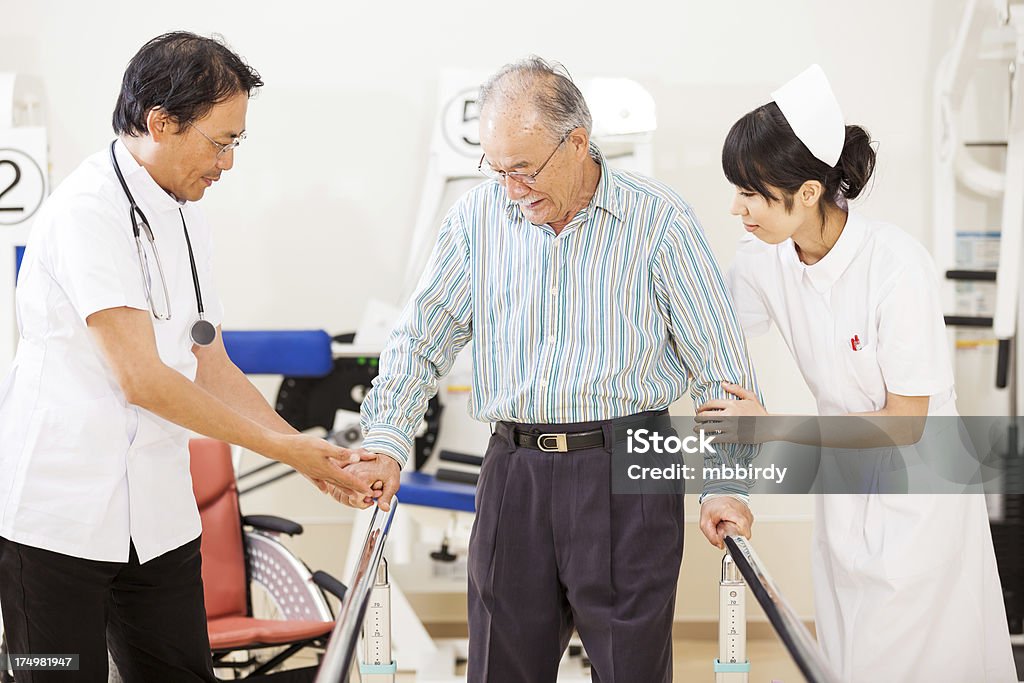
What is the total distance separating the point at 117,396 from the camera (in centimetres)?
176

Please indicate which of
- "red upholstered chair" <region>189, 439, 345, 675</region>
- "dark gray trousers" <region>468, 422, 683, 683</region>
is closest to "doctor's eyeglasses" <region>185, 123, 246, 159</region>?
"dark gray trousers" <region>468, 422, 683, 683</region>

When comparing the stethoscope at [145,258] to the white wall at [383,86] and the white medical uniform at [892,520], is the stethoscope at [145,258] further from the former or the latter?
the white wall at [383,86]

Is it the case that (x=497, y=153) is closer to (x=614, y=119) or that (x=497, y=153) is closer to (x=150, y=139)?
(x=150, y=139)

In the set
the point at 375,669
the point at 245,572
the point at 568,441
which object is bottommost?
the point at 375,669

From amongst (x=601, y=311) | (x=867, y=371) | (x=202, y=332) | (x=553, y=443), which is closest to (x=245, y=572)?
(x=202, y=332)

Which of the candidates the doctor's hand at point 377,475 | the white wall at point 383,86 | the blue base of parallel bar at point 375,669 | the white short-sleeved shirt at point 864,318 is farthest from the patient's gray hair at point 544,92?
the white wall at point 383,86

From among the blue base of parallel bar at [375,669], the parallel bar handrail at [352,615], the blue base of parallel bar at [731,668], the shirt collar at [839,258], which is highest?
the shirt collar at [839,258]

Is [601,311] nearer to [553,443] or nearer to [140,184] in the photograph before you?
[553,443]

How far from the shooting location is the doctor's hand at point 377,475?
196 cm

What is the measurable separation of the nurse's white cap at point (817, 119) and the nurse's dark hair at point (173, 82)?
1031 mm

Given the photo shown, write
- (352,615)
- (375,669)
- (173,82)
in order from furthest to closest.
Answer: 1. (173,82)
2. (375,669)
3. (352,615)

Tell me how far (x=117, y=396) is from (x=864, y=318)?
1.38m

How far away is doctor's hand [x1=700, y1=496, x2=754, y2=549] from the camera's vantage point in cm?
179

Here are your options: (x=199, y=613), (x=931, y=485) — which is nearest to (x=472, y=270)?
(x=199, y=613)
